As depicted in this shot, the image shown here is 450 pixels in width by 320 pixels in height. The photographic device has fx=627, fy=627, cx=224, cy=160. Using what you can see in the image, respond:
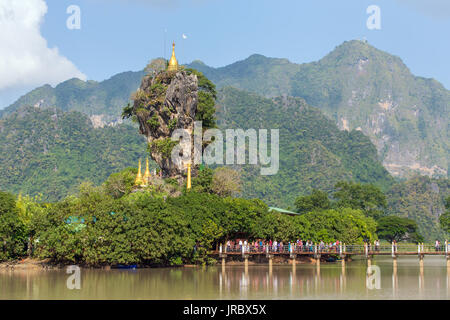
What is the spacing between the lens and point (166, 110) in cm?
5950

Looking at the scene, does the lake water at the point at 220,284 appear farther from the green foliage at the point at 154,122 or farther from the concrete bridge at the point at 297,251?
the green foliage at the point at 154,122

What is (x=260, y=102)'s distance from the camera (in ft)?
549

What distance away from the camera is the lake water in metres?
31.2

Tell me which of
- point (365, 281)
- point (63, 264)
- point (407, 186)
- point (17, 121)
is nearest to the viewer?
point (365, 281)

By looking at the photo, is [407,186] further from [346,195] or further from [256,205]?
[256,205]

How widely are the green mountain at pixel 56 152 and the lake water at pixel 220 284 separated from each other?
82.8 m

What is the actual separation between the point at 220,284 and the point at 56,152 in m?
111

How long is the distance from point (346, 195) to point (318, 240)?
39.7m

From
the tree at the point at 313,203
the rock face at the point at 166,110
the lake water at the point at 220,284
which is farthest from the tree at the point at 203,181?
the tree at the point at 313,203

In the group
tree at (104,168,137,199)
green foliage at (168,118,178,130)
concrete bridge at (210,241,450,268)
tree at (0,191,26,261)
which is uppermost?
green foliage at (168,118,178,130)

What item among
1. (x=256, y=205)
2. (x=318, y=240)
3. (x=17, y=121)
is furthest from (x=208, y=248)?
(x=17, y=121)

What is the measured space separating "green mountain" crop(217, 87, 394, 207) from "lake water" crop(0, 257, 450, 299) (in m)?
80.6

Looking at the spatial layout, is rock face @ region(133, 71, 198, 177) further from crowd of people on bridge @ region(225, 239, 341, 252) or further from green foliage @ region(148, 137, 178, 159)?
crowd of people on bridge @ region(225, 239, 341, 252)

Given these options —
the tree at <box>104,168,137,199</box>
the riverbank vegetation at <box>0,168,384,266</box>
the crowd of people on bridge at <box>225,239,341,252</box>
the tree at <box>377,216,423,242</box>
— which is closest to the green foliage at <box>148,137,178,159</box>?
the tree at <box>104,168,137,199</box>
